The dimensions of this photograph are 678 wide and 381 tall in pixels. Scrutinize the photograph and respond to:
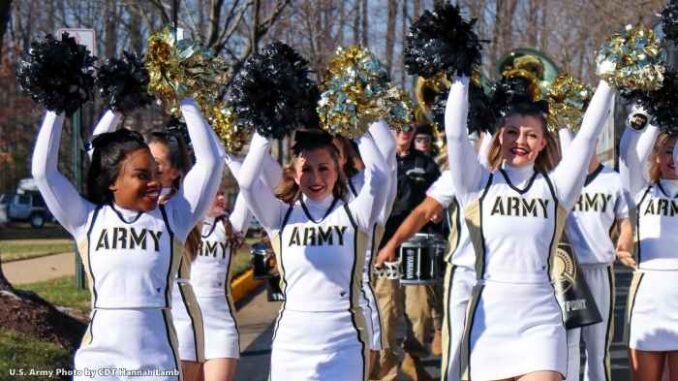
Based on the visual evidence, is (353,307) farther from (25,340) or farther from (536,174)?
(25,340)

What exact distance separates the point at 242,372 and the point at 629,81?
4759 mm

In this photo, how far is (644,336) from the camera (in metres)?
6.89

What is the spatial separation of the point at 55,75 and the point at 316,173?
1.25 m

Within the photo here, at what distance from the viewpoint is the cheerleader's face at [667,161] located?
22.7 ft

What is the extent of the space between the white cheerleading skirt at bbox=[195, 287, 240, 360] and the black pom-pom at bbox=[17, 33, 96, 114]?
195cm

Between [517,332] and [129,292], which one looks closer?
[129,292]

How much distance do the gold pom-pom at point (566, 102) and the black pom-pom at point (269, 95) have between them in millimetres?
1972

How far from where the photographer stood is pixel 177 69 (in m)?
4.90

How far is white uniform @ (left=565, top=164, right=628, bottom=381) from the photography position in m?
6.98

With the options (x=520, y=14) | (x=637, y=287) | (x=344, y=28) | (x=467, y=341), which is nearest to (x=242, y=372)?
(x=637, y=287)

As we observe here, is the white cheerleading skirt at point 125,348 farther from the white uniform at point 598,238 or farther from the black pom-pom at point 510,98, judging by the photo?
the white uniform at point 598,238

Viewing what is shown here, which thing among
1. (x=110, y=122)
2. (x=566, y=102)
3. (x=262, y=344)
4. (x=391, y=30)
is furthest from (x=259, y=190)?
(x=391, y=30)

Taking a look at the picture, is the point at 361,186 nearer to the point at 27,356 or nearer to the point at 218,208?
the point at 218,208

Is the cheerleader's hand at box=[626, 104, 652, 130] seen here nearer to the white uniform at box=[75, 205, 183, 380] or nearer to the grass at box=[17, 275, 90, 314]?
the white uniform at box=[75, 205, 183, 380]
